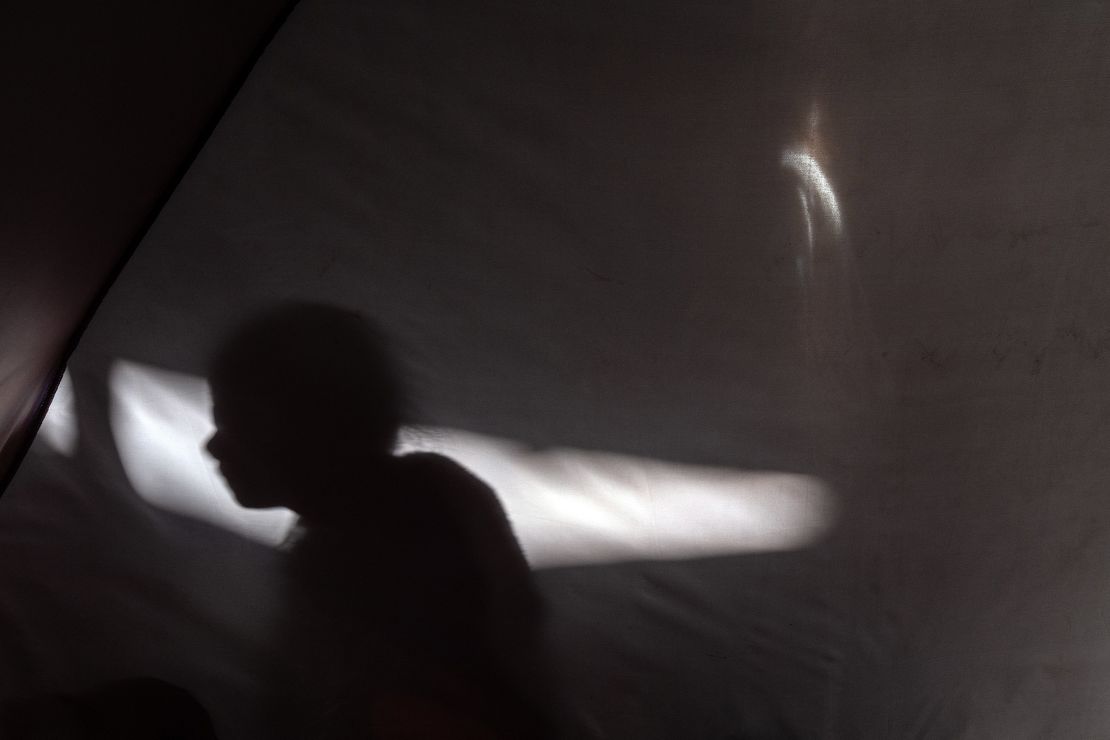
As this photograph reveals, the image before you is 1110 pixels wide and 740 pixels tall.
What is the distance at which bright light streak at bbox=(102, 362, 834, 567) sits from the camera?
3.03 feet

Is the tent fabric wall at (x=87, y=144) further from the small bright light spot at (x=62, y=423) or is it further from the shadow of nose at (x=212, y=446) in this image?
the shadow of nose at (x=212, y=446)

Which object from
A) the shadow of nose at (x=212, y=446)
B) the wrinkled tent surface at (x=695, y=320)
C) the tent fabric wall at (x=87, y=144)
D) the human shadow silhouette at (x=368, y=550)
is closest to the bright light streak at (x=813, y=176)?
the wrinkled tent surface at (x=695, y=320)

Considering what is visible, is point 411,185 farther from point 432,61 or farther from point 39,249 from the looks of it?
point 39,249

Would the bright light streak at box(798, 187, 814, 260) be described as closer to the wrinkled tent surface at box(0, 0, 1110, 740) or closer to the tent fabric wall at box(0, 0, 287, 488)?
the wrinkled tent surface at box(0, 0, 1110, 740)

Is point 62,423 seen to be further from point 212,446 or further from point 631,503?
point 631,503

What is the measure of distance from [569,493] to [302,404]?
0.32 meters

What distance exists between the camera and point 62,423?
991 mm

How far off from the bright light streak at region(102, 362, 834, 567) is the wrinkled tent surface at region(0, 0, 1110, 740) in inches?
0.5

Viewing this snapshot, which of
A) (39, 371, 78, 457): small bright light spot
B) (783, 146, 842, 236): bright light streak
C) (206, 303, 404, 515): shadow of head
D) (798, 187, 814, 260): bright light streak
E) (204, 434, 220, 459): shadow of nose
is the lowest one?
(39, 371, 78, 457): small bright light spot

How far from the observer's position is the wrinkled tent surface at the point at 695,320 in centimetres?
86

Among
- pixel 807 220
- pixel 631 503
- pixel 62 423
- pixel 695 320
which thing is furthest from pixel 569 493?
pixel 62 423

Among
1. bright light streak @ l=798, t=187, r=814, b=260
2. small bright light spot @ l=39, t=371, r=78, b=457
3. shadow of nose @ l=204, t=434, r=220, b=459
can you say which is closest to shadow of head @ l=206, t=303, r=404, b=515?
shadow of nose @ l=204, t=434, r=220, b=459

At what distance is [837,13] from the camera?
33.1 inches

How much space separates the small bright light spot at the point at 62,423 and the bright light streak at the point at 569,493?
0.22 feet
